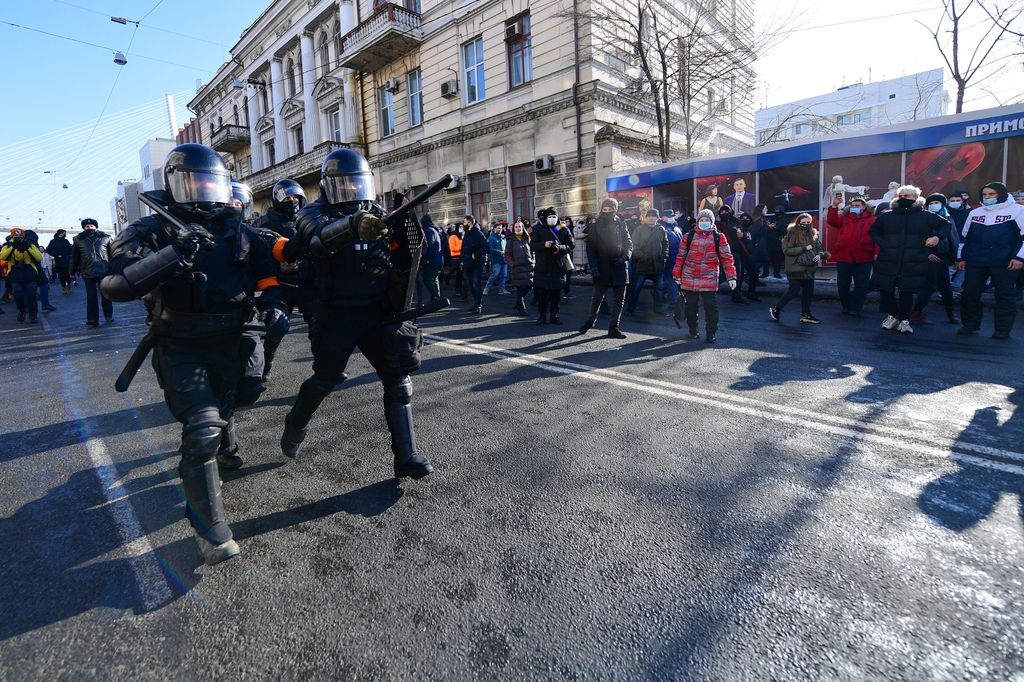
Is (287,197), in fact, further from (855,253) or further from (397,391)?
(855,253)

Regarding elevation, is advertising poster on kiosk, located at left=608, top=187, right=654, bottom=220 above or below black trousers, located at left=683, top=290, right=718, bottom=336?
above

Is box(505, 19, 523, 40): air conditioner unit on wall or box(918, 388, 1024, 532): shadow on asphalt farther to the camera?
box(505, 19, 523, 40): air conditioner unit on wall

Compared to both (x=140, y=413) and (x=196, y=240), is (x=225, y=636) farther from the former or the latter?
(x=140, y=413)

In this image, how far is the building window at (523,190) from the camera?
19594 mm

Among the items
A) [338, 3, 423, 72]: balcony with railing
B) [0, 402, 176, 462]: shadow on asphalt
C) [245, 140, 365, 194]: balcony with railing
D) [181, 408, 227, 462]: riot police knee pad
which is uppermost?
[338, 3, 423, 72]: balcony with railing

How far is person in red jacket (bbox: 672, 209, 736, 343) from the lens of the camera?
267 inches

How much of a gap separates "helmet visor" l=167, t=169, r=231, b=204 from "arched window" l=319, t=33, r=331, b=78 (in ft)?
97.8

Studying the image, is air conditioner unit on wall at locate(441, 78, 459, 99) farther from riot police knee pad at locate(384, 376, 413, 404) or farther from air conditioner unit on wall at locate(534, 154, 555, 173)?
riot police knee pad at locate(384, 376, 413, 404)

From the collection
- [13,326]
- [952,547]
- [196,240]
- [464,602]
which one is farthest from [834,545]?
[13,326]

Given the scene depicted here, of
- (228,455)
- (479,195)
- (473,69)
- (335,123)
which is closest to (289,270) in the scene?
(228,455)

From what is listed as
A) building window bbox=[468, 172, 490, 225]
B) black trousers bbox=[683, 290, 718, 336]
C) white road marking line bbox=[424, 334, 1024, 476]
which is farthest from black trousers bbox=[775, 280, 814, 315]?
building window bbox=[468, 172, 490, 225]

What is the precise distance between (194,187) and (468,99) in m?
20.6

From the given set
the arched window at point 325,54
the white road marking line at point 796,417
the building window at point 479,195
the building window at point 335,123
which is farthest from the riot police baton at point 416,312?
the arched window at point 325,54

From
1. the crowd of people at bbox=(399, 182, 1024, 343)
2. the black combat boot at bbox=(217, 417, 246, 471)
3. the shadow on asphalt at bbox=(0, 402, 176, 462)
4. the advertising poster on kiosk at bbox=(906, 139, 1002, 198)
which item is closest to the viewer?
the black combat boot at bbox=(217, 417, 246, 471)
